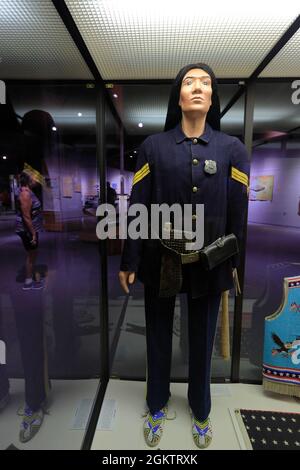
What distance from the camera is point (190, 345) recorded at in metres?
1.43

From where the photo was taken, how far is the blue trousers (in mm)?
1365

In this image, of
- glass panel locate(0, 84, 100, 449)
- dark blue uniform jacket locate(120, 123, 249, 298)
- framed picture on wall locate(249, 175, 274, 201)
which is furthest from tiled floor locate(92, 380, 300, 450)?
framed picture on wall locate(249, 175, 274, 201)

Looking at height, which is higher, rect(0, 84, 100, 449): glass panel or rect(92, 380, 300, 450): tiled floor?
rect(0, 84, 100, 449): glass panel

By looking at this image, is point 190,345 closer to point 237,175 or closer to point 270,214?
point 237,175

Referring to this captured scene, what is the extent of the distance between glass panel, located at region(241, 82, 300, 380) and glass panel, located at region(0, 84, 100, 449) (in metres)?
1.03

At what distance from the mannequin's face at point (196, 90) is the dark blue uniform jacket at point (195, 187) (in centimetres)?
12

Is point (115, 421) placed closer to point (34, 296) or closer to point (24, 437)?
point (24, 437)

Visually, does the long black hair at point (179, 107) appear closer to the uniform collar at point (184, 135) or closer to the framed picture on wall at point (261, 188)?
the uniform collar at point (184, 135)

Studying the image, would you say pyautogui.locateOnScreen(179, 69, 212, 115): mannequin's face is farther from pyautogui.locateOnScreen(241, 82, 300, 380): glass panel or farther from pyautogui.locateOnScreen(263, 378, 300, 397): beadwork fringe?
pyautogui.locateOnScreen(263, 378, 300, 397): beadwork fringe

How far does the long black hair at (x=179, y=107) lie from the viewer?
1.19m

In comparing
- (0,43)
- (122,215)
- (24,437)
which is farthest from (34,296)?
(0,43)

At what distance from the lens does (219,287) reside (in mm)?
1310

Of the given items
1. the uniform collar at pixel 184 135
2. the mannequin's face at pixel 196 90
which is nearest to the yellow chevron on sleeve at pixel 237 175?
the uniform collar at pixel 184 135

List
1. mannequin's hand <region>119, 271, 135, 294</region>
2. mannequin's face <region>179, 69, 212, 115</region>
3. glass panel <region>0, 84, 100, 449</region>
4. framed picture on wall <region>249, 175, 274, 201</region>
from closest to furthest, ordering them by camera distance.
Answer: glass panel <region>0, 84, 100, 449</region>, mannequin's face <region>179, 69, 212, 115</region>, mannequin's hand <region>119, 271, 135, 294</region>, framed picture on wall <region>249, 175, 274, 201</region>
